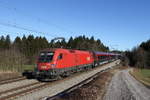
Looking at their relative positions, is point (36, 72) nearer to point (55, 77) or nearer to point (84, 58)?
point (55, 77)

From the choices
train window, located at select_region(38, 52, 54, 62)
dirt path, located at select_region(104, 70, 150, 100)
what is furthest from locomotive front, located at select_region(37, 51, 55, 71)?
dirt path, located at select_region(104, 70, 150, 100)

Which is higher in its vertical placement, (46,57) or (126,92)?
(46,57)

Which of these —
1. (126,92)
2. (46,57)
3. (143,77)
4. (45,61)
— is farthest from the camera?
(143,77)

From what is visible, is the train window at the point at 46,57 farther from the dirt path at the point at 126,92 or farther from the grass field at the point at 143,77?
the grass field at the point at 143,77

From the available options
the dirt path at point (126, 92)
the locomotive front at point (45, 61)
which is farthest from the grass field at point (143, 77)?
the locomotive front at point (45, 61)

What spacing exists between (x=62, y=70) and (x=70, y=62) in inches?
124

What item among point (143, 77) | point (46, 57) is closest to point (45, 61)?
point (46, 57)

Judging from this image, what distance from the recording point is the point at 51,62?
69.3 ft

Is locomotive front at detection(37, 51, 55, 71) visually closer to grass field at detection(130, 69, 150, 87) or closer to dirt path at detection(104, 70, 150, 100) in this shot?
dirt path at detection(104, 70, 150, 100)

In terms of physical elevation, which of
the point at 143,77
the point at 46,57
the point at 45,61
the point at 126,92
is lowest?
the point at 143,77

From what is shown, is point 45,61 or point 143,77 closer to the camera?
point 45,61

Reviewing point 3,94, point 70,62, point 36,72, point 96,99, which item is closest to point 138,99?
point 96,99

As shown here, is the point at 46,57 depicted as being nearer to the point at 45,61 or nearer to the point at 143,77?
the point at 45,61

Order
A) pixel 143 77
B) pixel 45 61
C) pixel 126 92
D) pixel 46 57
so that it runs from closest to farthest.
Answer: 1. pixel 126 92
2. pixel 45 61
3. pixel 46 57
4. pixel 143 77
